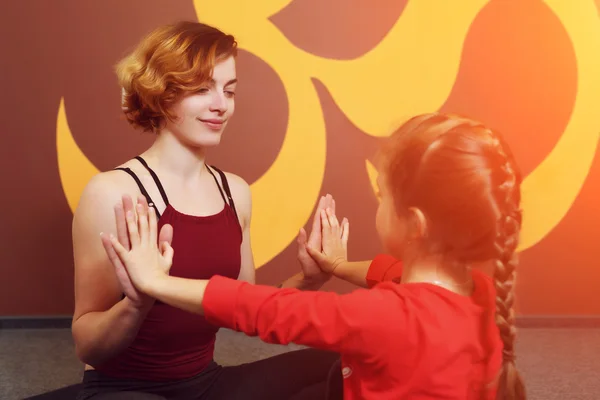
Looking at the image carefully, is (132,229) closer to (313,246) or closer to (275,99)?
(313,246)

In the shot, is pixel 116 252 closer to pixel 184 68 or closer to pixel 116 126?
pixel 184 68

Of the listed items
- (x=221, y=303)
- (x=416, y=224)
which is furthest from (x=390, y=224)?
(x=221, y=303)

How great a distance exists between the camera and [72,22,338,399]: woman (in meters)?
1.15

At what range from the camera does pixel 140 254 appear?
91cm

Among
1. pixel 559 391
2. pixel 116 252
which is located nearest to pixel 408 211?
pixel 116 252

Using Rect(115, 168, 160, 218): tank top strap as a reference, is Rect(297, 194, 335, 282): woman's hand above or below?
below

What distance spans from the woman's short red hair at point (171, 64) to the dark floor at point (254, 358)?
1.25 meters

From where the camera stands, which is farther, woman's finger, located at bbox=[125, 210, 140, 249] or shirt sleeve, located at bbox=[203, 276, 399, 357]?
woman's finger, located at bbox=[125, 210, 140, 249]

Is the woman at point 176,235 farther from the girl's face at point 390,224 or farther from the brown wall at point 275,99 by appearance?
the brown wall at point 275,99

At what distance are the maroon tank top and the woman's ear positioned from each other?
51cm

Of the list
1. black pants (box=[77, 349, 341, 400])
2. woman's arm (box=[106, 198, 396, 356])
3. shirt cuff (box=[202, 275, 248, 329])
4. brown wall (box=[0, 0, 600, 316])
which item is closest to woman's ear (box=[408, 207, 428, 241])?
woman's arm (box=[106, 198, 396, 356])

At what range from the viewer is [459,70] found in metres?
2.41

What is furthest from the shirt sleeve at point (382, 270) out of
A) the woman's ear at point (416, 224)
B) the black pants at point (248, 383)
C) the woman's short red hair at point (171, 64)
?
the woman's short red hair at point (171, 64)

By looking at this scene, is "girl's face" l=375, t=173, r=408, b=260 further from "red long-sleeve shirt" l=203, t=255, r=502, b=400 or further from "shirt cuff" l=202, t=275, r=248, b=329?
"shirt cuff" l=202, t=275, r=248, b=329
